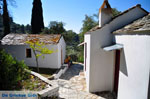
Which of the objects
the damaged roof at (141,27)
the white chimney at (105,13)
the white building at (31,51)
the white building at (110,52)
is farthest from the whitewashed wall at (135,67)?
the white building at (31,51)

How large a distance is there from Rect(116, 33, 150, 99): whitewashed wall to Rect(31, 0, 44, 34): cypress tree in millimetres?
30514

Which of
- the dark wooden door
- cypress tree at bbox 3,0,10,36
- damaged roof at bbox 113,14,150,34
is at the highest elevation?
cypress tree at bbox 3,0,10,36

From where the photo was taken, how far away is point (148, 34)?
358 cm

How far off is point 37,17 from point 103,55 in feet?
98.6

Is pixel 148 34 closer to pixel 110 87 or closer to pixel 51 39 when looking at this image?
pixel 110 87

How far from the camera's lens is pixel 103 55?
766cm

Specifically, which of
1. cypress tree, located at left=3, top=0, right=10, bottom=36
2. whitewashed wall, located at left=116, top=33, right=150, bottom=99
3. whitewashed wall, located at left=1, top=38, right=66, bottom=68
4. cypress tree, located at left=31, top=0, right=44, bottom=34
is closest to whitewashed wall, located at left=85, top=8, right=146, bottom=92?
whitewashed wall, located at left=116, top=33, right=150, bottom=99

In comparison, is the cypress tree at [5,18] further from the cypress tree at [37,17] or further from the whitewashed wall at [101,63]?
the whitewashed wall at [101,63]

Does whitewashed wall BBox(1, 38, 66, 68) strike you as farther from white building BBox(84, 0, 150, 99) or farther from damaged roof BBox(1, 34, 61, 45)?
white building BBox(84, 0, 150, 99)

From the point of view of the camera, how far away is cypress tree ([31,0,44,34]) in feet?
100

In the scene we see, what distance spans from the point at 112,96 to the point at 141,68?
176 inches

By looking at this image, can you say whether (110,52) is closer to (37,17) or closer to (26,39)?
(26,39)

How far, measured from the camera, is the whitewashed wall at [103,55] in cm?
736

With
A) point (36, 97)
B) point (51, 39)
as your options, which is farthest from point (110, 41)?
point (51, 39)
